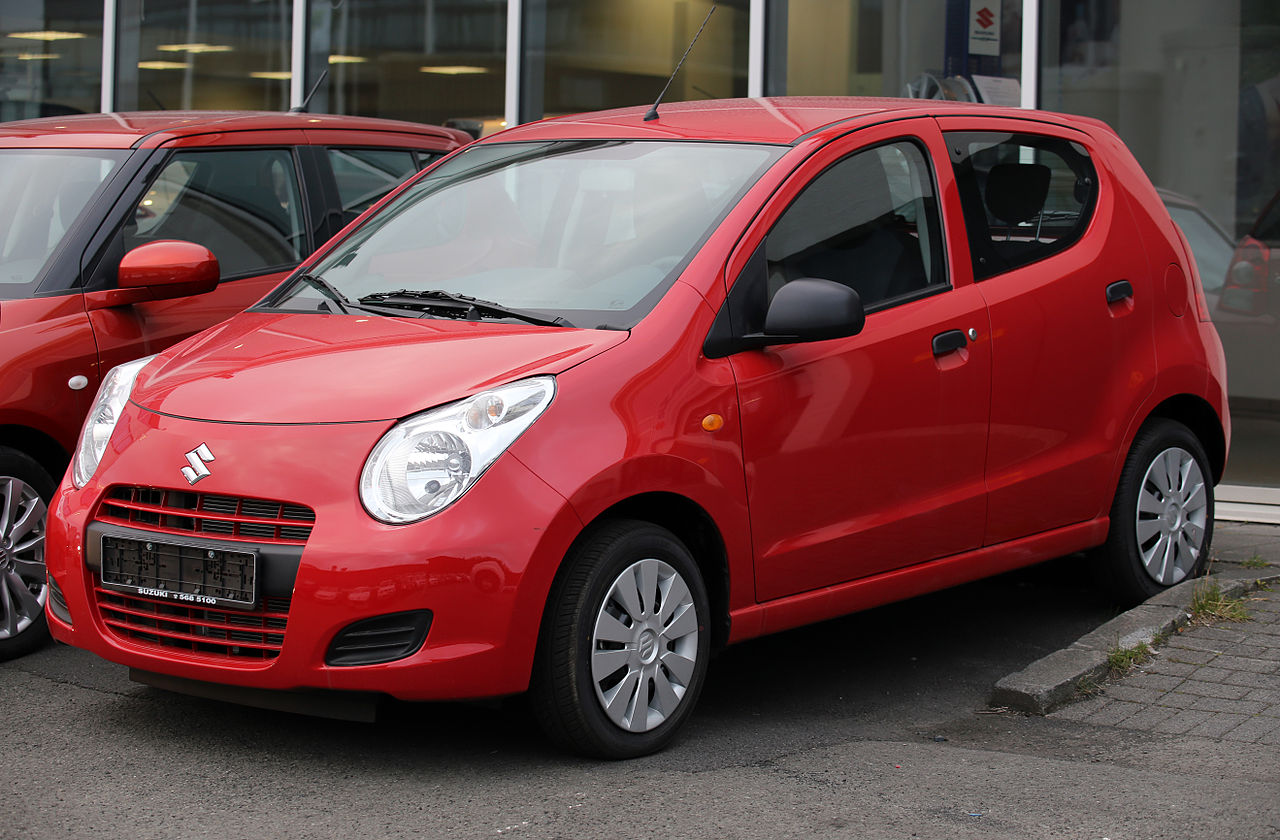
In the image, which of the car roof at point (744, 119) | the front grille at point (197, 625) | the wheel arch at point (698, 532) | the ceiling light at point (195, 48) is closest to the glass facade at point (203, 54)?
the ceiling light at point (195, 48)

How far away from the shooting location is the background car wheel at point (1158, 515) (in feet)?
19.2

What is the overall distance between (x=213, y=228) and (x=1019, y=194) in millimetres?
3067

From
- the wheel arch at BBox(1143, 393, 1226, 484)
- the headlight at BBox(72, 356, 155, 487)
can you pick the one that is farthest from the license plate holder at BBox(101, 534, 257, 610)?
the wheel arch at BBox(1143, 393, 1226, 484)

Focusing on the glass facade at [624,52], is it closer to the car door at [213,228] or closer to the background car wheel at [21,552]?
the car door at [213,228]

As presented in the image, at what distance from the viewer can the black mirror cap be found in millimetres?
4465

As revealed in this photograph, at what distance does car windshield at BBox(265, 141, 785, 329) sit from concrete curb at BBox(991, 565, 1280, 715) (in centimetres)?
167

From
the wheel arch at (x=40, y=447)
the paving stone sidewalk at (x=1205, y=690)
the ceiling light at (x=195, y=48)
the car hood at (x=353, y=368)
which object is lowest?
the paving stone sidewalk at (x=1205, y=690)

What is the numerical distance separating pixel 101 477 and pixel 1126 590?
3.63 metres

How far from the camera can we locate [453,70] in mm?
11539

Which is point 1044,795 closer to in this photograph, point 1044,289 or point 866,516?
point 866,516

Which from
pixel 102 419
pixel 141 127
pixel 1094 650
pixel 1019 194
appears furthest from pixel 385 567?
pixel 141 127

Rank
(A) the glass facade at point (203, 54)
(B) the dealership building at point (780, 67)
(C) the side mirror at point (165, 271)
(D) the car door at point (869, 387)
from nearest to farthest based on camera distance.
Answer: (D) the car door at point (869, 387) → (C) the side mirror at point (165, 271) → (B) the dealership building at point (780, 67) → (A) the glass facade at point (203, 54)

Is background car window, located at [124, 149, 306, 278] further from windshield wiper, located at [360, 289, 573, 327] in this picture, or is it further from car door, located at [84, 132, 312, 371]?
windshield wiper, located at [360, 289, 573, 327]

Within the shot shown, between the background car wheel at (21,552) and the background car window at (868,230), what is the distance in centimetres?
256
